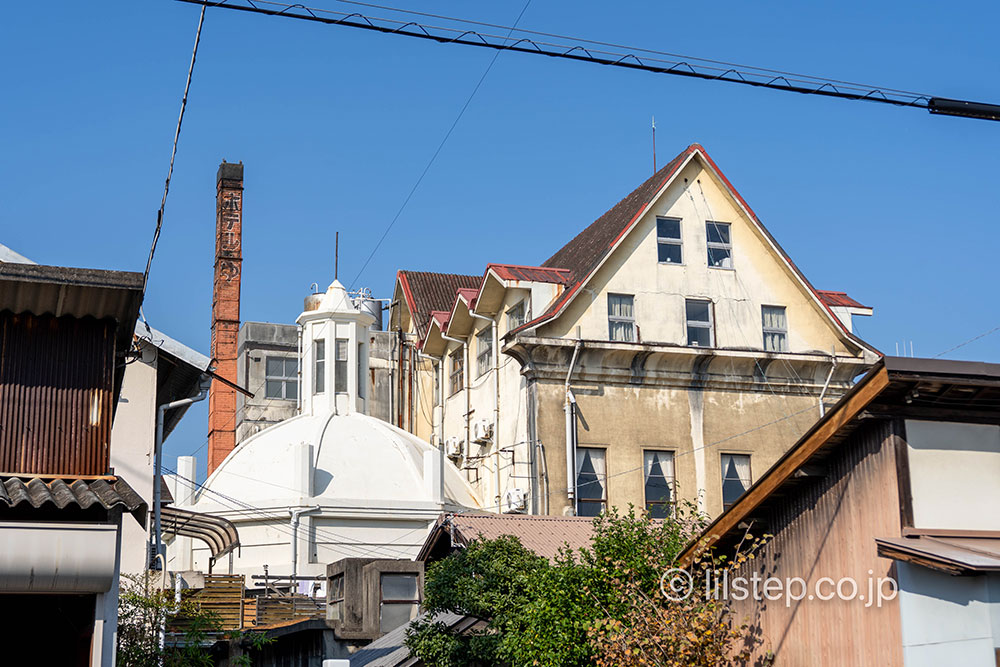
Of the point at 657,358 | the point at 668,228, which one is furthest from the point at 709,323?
the point at 668,228

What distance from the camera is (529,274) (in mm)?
31969

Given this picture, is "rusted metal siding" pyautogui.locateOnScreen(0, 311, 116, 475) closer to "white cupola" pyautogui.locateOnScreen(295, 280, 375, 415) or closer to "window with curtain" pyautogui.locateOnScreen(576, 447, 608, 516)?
"window with curtain" pyautogui.locateOnScreen(576, 447, 608, 516)

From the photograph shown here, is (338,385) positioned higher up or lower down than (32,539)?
higher up

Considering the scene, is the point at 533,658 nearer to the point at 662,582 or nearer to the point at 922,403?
the point at 662,582

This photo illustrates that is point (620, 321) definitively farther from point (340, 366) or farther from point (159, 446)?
point (159, 446)

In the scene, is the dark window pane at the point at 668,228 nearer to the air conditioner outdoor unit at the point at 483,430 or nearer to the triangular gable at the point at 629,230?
the triangular gable at the point at 629,230

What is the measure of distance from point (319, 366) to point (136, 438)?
16.2 m

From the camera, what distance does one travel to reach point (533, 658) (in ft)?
57.7

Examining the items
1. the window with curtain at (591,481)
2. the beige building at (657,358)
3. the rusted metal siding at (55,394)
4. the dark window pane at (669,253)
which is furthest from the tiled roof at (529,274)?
the rusted metal siding at (55,394)

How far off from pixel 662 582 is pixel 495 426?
16.3m

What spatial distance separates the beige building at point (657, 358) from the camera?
30.4m

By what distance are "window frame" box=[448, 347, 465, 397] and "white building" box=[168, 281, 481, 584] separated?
1993 mm

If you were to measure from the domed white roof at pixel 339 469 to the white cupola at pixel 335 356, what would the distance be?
4.64 feet

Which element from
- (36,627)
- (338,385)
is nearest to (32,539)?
(36,627)
